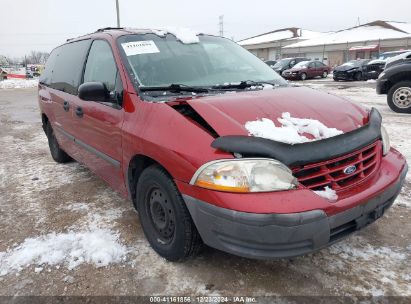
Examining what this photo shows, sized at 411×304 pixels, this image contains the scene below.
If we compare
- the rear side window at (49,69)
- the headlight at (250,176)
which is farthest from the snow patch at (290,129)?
the rear side window at (49,69)

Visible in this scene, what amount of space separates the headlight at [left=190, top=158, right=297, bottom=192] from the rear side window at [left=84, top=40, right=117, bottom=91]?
4.90ft

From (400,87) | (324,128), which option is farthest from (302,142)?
(400,87)

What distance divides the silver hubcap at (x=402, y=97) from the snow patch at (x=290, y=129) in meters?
7.24

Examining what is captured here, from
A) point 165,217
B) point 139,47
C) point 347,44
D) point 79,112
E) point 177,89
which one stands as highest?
point 347,44

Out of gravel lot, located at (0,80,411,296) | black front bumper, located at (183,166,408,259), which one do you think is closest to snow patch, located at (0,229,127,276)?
gravel lot, located at (0,80,411,296)

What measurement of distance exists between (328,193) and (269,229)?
441mm

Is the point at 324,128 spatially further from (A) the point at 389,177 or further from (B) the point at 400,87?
(B) the point at 400,87

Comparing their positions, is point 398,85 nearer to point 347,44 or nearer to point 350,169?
point 350,169

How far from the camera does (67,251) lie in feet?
9.66

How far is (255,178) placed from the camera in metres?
2.07

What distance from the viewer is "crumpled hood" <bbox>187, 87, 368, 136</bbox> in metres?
2.33

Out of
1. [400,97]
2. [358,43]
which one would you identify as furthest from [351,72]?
[358,43]

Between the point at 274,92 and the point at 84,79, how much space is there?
2.04m

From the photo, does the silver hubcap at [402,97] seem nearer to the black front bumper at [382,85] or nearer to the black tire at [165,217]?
the black front bumper at [382,85]
